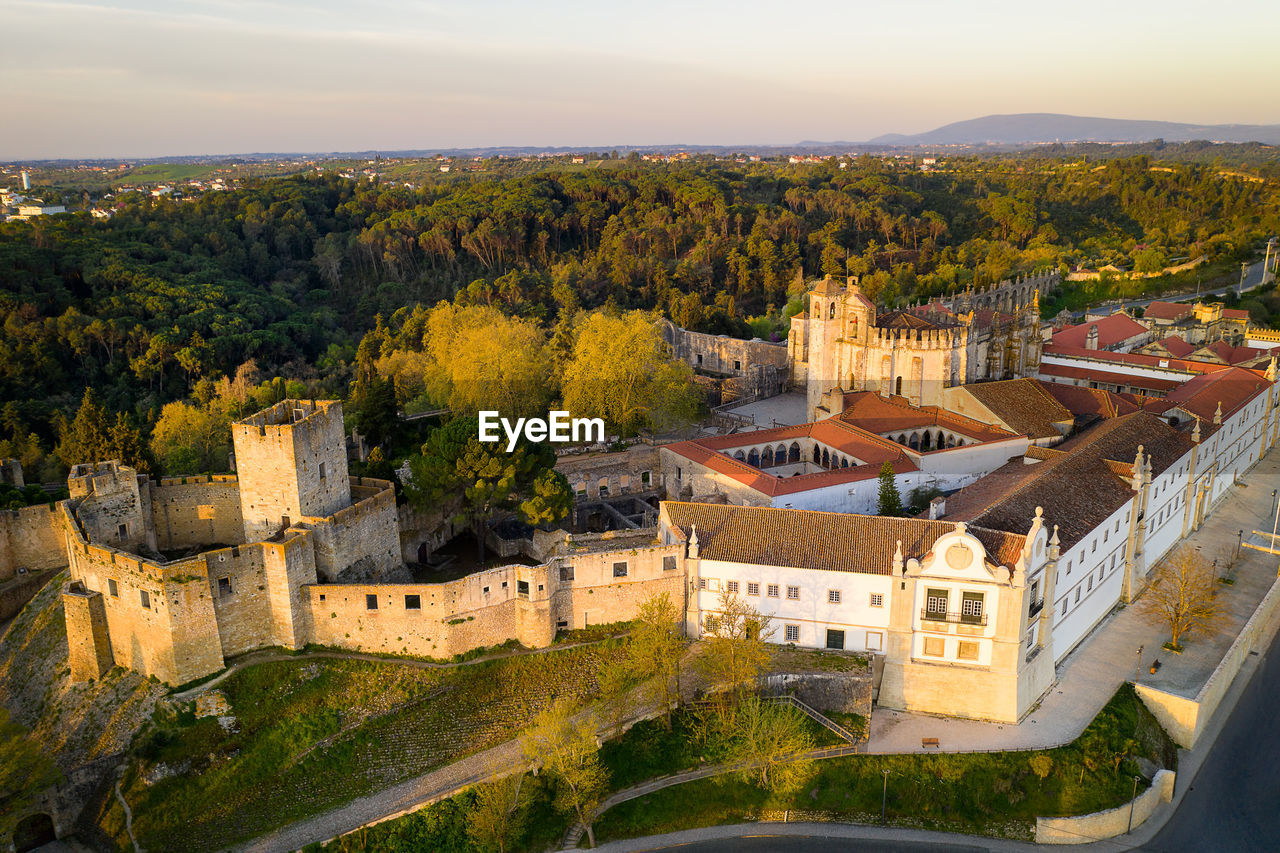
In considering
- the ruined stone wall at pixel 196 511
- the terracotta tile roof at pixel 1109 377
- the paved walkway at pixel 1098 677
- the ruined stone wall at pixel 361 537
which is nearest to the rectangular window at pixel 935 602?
the paved walkway at pixel 1098 677

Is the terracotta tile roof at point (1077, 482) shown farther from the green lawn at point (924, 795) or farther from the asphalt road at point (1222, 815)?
the asphalt road at point (1222, 815)

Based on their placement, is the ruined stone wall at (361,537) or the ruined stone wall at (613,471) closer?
the ruined stone wall at (361,537)

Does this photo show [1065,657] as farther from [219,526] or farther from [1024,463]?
[219,526]

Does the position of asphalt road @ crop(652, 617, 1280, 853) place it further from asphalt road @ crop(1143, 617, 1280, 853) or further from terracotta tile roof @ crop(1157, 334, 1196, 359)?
terracotta tile roof @ crop(1157, 334, 1196, 359)

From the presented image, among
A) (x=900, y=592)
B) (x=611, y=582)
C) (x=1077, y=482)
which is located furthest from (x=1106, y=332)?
(x=611, y=582)

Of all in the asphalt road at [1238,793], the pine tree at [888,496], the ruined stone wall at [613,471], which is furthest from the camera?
the ruined stone wall at [613,471]

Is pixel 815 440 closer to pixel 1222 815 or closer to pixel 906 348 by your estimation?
pixel 906 348

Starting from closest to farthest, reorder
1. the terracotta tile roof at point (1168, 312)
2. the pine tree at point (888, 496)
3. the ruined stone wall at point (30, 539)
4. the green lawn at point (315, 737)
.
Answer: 1. the green lawn at point (315, 737)
2. the ruined stone wall at point (30, 539)
3. the pine tree at point (888, 496)
4. the terracotta tile roof at point (1168, 312)

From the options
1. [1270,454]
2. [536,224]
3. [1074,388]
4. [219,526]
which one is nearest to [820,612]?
[219,526]

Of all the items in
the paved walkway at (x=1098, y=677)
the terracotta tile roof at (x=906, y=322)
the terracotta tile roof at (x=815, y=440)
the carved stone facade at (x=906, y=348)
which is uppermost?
the terracotta tile roof at (x=906, y=322)
